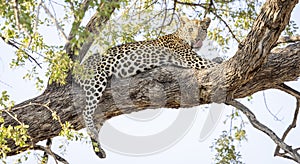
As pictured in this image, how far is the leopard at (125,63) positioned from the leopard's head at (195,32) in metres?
0.12

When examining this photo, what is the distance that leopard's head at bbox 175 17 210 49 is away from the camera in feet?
21.9

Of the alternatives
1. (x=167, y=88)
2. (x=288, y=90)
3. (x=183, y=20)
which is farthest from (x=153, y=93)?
(x=183, y=20)

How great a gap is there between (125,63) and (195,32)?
3.61 ft

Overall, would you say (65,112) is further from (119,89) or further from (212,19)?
(212,19)

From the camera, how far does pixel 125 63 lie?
19.4 ft

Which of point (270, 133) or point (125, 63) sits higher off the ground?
point (125, 63)

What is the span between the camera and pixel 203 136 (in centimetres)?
680

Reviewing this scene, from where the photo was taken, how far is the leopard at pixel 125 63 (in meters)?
5.69

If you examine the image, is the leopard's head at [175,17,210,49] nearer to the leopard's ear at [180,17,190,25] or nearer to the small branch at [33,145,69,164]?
the leopard's ear at [180,17,190,25]

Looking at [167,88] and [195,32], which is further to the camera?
[195,32]

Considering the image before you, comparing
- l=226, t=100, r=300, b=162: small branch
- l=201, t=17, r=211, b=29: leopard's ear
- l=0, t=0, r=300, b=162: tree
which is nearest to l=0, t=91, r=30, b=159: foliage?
l=0, t=0, r=300, b=162: tree

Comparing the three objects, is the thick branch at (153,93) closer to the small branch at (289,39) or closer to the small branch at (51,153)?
the small branch at (51,153)

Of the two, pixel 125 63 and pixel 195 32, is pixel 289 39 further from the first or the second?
pixel 125 63

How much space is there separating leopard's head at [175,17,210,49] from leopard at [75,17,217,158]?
12 centimetres
